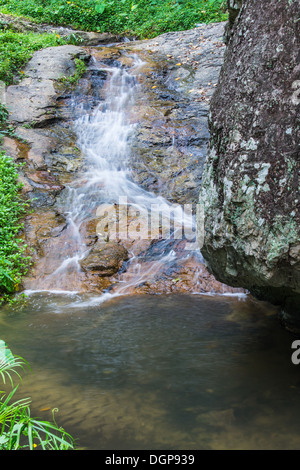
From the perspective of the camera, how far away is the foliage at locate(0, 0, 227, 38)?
15.5 meters

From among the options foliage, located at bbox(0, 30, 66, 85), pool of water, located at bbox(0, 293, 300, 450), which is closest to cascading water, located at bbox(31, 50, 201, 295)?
pool of water, located at bbox(0, 293, 300, 450)

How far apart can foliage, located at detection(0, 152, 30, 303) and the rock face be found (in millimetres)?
3710

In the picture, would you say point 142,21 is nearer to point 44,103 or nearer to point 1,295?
point 44,103

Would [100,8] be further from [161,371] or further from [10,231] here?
[161,371]

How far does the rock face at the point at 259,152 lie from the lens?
2.71m

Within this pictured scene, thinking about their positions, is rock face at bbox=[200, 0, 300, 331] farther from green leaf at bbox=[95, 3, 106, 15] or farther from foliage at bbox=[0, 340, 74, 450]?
green leaf at bbox=[95, 3, 106, 15]

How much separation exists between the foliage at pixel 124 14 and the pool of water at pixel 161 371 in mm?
13548

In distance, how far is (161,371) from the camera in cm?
373

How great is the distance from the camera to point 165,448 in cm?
267

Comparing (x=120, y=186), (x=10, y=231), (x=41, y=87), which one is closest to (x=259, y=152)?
(x=10, y=231)

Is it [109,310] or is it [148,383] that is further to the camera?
[109,310]

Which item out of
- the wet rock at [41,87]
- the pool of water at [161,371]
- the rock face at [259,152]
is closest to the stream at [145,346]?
the pool of water at [161,371]

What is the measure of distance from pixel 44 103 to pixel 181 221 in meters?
5.14
